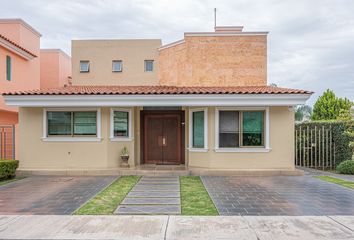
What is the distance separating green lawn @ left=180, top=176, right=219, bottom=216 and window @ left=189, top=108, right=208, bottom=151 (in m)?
1.97

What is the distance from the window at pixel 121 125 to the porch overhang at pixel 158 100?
909 millimetres

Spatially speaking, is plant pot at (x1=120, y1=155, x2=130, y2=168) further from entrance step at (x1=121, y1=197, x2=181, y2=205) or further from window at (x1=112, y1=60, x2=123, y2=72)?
window at (x1=112, y1=60, x2=123, y2=72)

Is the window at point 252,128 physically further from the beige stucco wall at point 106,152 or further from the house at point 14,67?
the house at point 14,67

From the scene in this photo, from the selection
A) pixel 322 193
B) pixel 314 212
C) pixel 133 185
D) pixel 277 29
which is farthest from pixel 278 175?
pixel 277 29

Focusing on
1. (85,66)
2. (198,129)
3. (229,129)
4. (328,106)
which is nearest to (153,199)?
(198,129)

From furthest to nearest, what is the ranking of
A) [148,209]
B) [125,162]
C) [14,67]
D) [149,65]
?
[149,65] < [14,67] < [125,162] < [148,209]

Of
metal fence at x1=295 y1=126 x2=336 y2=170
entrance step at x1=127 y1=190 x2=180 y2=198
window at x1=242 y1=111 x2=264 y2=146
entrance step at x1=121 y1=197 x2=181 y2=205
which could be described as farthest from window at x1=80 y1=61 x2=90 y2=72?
entrance step at x1=121 y1=197 x2=181 y2=205

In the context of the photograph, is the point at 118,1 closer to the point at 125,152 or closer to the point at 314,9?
the point at 125,152

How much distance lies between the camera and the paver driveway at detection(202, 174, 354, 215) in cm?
655

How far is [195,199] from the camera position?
7570 mm

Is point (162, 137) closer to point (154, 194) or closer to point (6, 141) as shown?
point (154, 194)

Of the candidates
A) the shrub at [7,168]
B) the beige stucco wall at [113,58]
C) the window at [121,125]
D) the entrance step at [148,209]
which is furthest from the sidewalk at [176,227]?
the beige stucco wall at [113,58]

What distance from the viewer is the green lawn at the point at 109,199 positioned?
6484 mm

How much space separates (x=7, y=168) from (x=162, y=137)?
6.64 metres
